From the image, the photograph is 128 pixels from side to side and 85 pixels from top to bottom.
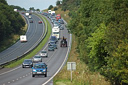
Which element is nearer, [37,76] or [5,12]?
[37,76]

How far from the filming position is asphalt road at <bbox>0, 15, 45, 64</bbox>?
99.8 m

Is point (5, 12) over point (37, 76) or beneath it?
over

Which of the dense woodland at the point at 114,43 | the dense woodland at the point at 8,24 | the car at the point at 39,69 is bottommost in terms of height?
the car at the point at 39,69

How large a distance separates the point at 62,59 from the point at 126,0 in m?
49.1

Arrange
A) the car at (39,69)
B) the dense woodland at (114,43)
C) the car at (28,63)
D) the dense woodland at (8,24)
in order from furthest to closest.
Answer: the dense woodland at (8,24), the car at (28,63), the car at (39,69), the dense woodland at (114,43)

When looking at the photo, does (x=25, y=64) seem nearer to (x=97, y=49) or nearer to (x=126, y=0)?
(x=97, y=49)

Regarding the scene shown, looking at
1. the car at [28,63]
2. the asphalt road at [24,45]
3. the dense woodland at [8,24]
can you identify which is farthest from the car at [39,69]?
the dense woodland at [8,24]

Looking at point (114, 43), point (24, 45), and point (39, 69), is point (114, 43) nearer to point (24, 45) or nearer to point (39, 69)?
point (39, 69)

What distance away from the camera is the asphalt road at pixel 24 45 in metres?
99.8

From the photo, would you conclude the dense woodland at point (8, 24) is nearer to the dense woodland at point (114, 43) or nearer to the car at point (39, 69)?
the dense woodland at point (114, 43)

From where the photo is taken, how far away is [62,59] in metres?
85.9

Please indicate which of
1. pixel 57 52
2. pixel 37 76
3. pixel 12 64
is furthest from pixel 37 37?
pixel 37 76

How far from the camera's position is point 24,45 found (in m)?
121

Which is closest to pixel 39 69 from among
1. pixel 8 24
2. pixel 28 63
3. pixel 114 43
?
pixel 114 43
